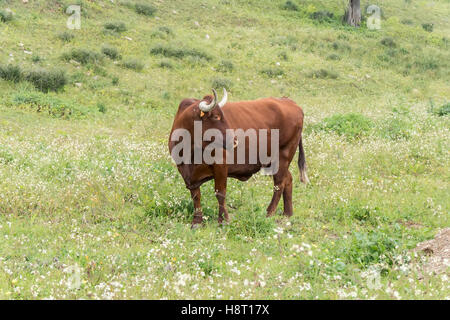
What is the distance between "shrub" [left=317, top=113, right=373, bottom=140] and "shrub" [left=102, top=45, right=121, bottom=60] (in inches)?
375

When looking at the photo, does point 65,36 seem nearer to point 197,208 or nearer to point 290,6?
point 197,208

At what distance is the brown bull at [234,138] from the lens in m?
7.20

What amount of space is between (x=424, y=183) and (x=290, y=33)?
19.0 metres

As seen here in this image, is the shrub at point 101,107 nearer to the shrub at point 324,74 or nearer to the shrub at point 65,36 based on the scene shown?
the shrub at point 65,36

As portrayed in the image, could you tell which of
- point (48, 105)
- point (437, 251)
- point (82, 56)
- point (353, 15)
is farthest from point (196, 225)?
point (353, 15)

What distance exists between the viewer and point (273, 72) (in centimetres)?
2134

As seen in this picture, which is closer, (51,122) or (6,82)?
(51,122)

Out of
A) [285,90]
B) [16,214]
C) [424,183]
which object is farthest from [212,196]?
[285,90]

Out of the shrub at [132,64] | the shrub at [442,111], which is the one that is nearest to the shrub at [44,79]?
the shrub at [132,64]

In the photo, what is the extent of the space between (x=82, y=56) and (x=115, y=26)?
4267 millimetres

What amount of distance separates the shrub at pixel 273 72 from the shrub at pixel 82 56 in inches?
287

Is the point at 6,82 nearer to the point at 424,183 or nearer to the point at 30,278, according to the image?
the point at 30,278

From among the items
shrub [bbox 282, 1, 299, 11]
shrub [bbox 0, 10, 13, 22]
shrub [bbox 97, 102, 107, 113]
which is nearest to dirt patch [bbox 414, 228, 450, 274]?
shrub [bbox 97, 102, 107, 113]

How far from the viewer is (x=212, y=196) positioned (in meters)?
8.52
